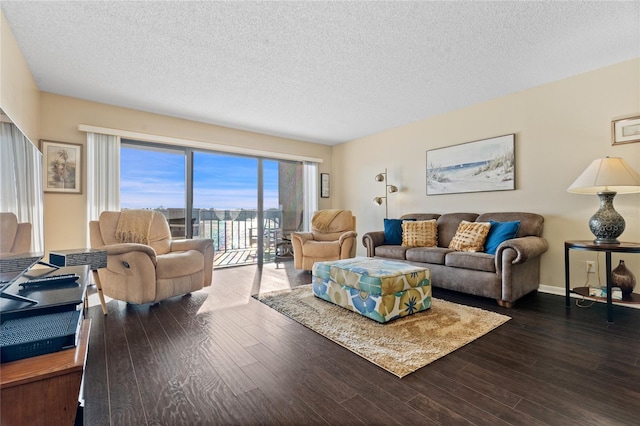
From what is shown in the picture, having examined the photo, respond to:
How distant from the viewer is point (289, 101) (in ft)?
11.9

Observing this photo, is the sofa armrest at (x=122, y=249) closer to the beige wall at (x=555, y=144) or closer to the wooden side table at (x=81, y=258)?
the wooden side table at (x=81, y=258)

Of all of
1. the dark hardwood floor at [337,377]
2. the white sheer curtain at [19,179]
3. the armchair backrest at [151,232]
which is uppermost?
the white sheer curtain at [19,179]

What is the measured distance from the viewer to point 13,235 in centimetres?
130

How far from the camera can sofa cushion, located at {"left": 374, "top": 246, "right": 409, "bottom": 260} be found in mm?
3654

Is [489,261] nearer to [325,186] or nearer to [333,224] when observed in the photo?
[333,224]

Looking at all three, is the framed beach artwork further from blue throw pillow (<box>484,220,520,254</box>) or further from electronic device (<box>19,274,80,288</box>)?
electronic device (<box>19,274,80,288</box>)

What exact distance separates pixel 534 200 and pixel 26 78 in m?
5.44

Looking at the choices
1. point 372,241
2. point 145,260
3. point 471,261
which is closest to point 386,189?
point 372,241

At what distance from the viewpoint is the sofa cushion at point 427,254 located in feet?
10.6

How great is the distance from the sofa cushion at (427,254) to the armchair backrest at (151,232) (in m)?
2.90

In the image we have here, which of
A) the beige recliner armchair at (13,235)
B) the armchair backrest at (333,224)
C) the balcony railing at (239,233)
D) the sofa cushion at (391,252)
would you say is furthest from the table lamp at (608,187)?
the balcony railing at (239,233)

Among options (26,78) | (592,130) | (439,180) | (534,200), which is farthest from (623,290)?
(26,78)

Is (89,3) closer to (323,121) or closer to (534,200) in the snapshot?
(323,121)

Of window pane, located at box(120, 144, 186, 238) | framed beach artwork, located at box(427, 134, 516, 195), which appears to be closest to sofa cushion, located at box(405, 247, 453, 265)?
framed beach artwork, located at box(427, 134, 516, 195)
